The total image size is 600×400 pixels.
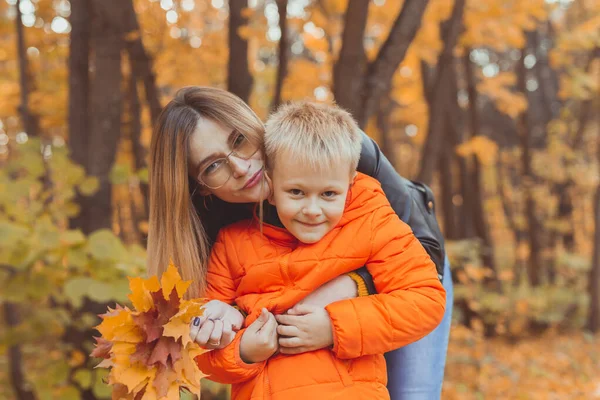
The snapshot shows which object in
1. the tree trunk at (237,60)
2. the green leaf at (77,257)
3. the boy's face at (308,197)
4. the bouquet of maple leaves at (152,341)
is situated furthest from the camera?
the tree trunk at (237,60)

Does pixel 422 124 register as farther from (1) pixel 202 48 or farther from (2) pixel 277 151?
(2) pixel 277 151

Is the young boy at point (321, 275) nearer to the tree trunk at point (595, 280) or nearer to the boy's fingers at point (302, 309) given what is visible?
the boy's fingers at point (302, 309)

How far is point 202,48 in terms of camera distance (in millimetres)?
6402

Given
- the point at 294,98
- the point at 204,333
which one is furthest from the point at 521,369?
the point at 204,333

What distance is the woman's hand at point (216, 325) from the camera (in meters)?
1.59

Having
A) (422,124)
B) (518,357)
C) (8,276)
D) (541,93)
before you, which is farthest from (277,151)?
(541,93)

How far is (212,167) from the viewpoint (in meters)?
1.90

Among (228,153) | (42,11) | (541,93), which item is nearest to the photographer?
(228,153)

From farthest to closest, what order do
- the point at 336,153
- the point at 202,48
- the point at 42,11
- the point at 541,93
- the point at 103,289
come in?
the point at 541,93 → the point at 202,48 → the point at 42,11 → the point at 103,289 → the point at 336,153

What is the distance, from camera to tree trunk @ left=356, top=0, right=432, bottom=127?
320cm

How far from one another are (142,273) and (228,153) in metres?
1.25

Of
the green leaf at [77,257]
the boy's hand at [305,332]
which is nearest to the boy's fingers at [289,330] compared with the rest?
the boy's hand at [305,332]

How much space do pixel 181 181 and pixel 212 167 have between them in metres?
0.11

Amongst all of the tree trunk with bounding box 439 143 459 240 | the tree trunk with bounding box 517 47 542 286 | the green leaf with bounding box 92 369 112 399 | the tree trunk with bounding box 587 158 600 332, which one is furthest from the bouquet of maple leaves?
the tree trunk with bounding box 587 158 600 332
